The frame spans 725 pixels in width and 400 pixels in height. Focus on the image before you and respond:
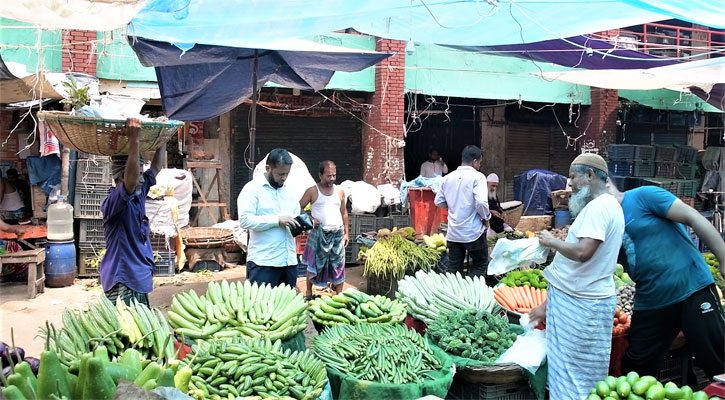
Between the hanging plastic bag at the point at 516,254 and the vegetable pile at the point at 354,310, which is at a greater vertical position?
the hanging plastic bag at the point at 516,254

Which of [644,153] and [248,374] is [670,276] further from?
[644,153]

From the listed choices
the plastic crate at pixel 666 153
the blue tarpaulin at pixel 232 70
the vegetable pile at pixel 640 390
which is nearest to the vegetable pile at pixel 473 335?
the vegetable pile at pixel 640 390

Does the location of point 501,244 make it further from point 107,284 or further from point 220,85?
point 220,85

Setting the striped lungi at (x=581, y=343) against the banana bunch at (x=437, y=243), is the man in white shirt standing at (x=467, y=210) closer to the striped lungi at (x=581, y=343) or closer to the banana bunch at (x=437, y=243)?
the banana bunch at (x=437, y=243)

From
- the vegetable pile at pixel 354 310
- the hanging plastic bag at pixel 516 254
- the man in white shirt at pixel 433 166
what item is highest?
the man in white shirt at pixel 433 166

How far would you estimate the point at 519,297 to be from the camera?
19.1 feet

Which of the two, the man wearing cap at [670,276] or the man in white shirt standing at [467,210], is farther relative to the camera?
the man in white shirt standing at [467,210]

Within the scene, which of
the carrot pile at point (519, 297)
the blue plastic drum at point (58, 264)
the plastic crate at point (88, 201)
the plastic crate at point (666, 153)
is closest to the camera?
the carrot pile at point (519, 297)

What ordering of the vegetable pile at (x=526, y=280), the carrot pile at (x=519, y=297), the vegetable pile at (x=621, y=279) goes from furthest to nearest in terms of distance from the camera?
the vegetable pile at (x=526, y=280) → the vegetable pile at (x=621, y=279) → the carrot pile at (x=519, y=297)

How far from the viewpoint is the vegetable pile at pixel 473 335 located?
13.9 ft

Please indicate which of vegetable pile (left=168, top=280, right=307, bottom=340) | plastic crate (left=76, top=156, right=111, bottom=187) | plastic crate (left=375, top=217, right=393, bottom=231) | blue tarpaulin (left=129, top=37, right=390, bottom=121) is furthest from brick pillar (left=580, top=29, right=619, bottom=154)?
vegetable pile (left=168, top=280, right=307, bottom=340)

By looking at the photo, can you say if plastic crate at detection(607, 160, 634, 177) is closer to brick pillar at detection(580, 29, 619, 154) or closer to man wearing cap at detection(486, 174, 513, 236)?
brick pillar at detection(580, 29, 619, 154)

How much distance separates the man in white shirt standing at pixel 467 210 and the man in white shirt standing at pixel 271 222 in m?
2.78

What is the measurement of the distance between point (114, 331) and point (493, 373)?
8.00ft
